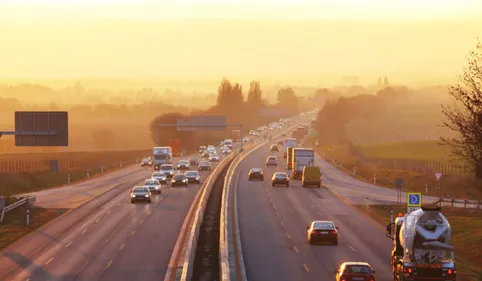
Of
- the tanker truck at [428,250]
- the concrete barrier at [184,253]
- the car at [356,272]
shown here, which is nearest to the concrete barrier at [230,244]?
the concrete barrier at [184,253]

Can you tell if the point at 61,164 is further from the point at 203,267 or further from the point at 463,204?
the point at 203,267

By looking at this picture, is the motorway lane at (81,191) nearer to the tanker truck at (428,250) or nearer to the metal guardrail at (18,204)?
the metal guardrail at (18,204)

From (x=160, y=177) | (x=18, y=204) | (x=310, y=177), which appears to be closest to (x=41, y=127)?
(x=18, y=204)

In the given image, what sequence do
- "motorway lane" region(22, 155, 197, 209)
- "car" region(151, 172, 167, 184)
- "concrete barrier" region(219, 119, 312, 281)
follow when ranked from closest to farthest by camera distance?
"concrete barrier" region(219, 119, 312, 281) → "motorway lane" region(22, 155, 197, 209) → "car" region(151, 172, 167, 184)

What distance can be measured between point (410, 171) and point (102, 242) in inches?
2668

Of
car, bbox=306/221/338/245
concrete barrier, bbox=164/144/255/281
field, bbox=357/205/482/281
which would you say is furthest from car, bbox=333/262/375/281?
car, bbox=306/221/338/245

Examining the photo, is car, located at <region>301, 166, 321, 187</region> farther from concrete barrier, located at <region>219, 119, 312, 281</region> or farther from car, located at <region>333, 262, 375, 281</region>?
car, located at <region>333, 262, 375, 281</region>

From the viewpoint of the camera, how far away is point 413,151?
576 ft

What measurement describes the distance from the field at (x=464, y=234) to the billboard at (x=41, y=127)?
2145 cm

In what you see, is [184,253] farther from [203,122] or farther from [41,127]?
[203,122]

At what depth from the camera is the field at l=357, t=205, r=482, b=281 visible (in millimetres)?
41647

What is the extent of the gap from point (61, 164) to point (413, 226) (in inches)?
4895

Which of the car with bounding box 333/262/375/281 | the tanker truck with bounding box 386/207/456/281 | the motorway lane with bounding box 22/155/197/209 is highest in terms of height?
the tanker truck with bounding box 386/207/456/281

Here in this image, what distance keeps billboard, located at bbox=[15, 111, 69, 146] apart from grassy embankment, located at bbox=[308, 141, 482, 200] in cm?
2442
